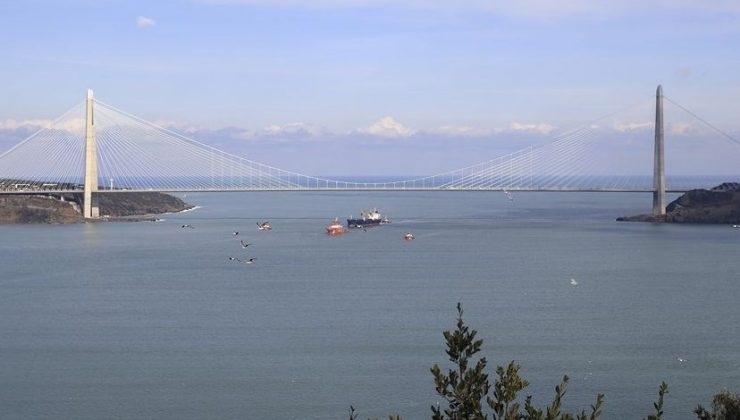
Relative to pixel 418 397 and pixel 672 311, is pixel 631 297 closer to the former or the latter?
pixel 672 311

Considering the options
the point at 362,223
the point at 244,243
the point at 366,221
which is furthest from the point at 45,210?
the point at 244,243

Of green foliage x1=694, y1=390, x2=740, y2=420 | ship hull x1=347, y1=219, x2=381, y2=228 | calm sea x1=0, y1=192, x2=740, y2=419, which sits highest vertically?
ship hull x1=347, y1=219, x2=381, y2=228

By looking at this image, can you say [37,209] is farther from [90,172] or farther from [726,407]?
[726,407]

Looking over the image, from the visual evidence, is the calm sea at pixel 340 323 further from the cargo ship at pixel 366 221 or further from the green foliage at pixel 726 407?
the cargo ship at pixel 366 221

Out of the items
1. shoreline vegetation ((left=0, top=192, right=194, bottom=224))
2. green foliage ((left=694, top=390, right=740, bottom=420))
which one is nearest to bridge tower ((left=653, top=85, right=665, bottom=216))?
shoreline vegetation ((left=0, top=192, right=194, bottom=224))

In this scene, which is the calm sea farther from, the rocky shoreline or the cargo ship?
the cargo ship

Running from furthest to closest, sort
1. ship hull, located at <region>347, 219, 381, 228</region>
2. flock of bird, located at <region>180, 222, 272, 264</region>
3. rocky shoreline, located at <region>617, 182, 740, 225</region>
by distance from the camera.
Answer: ship hull, located at <region>347, 219, 381, 228</region>
rocky shoreline, located at <region>617, 182, 740, 225</region>
flock of bird, located at <region>180, 222, 272, 264</region>

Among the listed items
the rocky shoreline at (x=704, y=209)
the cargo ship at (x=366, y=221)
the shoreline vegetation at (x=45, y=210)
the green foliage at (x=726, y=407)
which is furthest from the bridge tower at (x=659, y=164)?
the green foliage at (x=726, y=407)

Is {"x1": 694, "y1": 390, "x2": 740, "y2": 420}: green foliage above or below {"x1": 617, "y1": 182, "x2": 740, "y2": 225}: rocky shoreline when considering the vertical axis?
below

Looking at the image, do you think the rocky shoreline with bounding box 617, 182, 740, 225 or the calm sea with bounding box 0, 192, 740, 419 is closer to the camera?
the calm sea with bounding box 0, 192, 740, 419
